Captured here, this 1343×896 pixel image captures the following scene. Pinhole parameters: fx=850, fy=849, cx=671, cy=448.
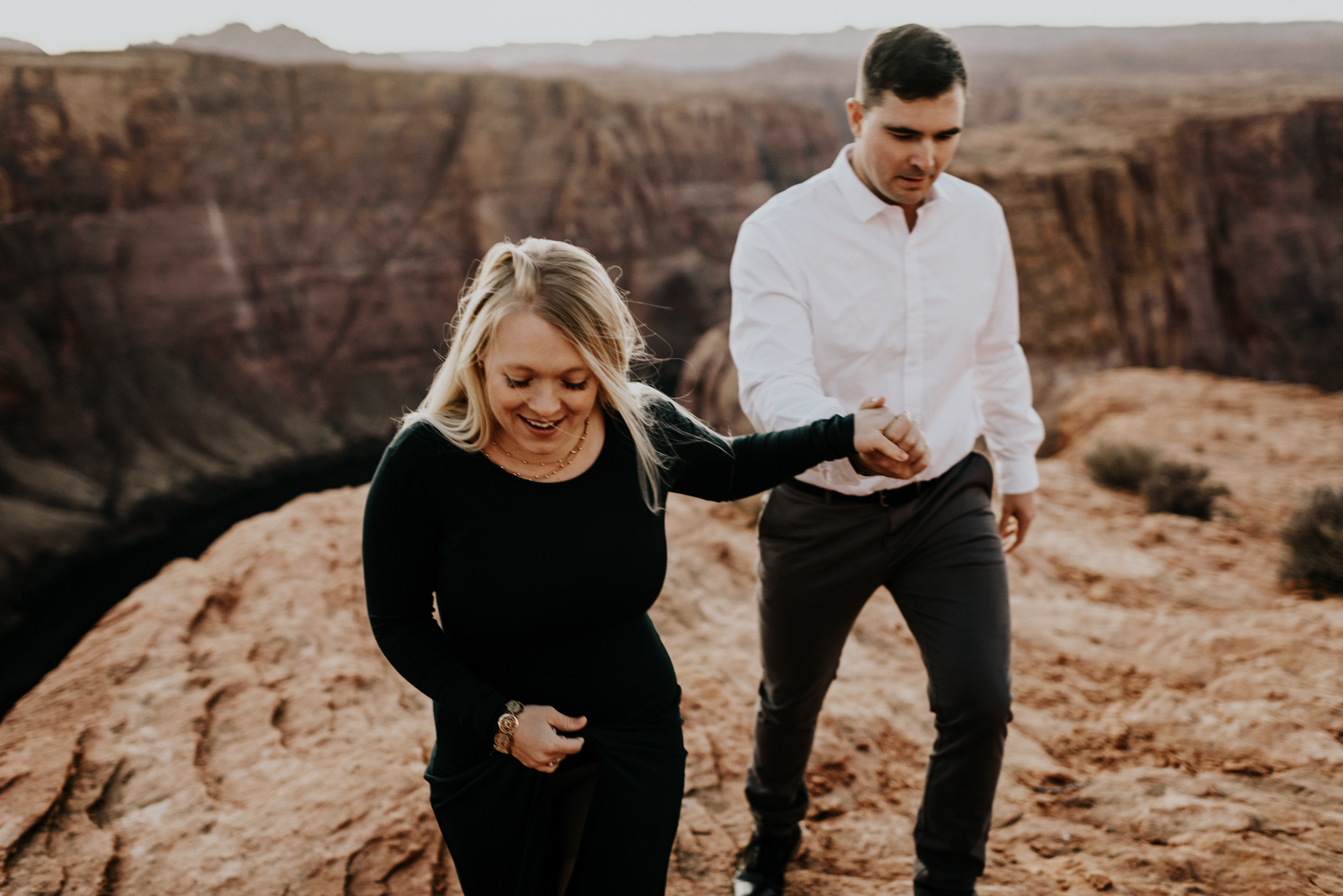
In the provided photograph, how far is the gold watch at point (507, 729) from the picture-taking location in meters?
1.55

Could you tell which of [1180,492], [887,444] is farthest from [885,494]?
[1180,492]

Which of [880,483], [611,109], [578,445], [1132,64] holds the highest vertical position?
[1132,64]

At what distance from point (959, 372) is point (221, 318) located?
36218mm

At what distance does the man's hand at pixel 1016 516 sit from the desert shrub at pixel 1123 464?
6.03 meters

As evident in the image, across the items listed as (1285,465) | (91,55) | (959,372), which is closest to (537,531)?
(959,372)

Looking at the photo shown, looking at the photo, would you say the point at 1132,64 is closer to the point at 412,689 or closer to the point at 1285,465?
the point at 1285,465

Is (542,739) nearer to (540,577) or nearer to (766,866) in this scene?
(540,577)

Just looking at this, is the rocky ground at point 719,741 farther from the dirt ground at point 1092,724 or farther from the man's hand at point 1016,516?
the man's hand at point 1016,516

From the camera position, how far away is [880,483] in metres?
2.05

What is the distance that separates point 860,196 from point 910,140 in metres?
0.17

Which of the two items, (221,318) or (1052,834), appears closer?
(1052,834)

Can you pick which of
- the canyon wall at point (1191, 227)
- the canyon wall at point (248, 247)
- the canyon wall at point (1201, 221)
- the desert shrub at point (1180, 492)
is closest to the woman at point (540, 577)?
the desert shrub at point (1180, 492)

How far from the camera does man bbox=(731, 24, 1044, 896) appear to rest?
198 centimetres

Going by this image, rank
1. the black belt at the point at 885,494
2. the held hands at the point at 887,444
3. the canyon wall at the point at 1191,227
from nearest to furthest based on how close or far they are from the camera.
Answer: the held hands at the point at 887,444, the black belt at the point at 885,494, the canyon wall at the point at 1191,227
